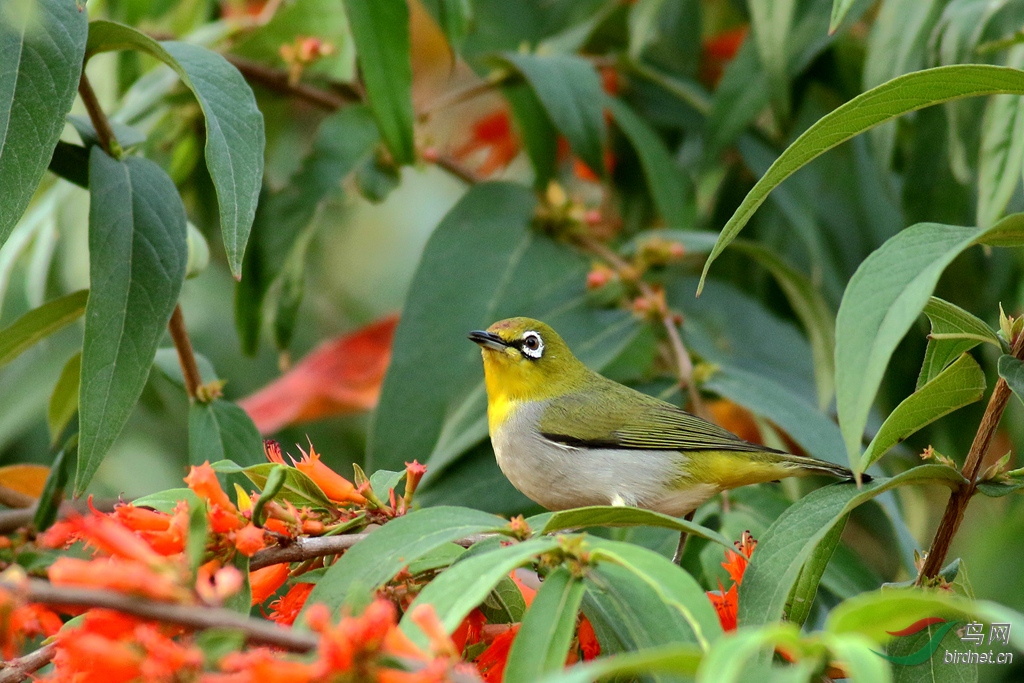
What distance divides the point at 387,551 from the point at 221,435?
1.18m

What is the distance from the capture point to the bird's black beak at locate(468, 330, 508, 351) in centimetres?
325

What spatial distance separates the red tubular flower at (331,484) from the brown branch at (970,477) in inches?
42.6

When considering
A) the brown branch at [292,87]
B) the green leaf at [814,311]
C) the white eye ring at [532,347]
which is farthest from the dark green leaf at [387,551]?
the brown branch at [292,87]

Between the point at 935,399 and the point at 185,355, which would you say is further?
the point at 185,355

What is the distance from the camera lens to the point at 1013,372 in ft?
5.70

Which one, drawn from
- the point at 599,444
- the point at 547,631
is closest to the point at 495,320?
the point at 599,444

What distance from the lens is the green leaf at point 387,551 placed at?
1525mm

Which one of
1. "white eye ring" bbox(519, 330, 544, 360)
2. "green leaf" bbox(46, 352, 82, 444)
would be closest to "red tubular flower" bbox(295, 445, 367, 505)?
"green leaf" bbox(46, 352, 82, 444)

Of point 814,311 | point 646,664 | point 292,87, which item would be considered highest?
point 292,87

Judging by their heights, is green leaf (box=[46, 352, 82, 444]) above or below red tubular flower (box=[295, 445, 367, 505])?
below

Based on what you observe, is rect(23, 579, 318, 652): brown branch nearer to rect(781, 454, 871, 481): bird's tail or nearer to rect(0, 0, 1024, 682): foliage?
rect(0, 0, 1024, 682): foliage

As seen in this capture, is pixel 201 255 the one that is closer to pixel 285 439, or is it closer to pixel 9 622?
pixel 9 622

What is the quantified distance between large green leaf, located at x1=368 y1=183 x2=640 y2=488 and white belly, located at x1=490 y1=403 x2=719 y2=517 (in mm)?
198

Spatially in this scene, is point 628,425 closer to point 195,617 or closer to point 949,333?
point 949,333
